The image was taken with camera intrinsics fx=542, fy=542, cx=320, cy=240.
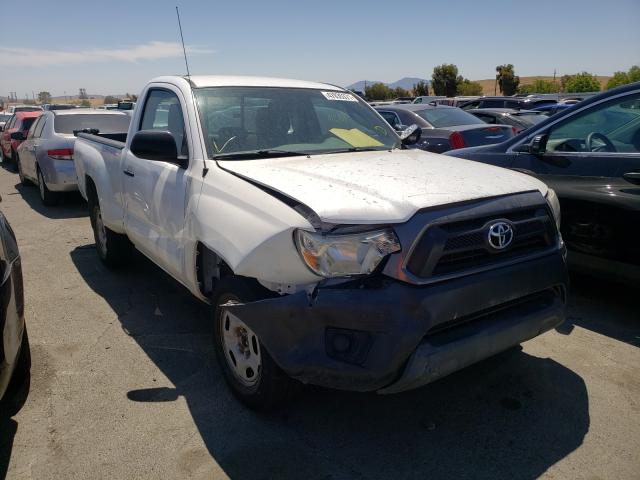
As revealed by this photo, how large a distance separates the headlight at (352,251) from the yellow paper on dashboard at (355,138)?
1.58 metres

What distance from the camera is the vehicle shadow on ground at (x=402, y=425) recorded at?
104 inches

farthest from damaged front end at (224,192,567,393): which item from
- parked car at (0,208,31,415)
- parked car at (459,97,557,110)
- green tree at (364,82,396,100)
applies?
green tree at (364,82,396,100)

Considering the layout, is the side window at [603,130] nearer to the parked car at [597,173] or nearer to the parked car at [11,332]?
the parked car at [597,173]

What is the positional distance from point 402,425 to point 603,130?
9.90 feet

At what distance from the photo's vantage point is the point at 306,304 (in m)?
2.50

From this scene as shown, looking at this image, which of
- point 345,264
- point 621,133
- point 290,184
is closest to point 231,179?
point 290,184

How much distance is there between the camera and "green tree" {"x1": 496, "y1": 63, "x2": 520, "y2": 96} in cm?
5622

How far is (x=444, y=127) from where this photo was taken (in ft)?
31.0

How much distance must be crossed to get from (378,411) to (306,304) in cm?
101

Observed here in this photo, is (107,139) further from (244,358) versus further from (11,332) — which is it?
(244,358)

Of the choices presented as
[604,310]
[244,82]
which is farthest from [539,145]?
[244,82]

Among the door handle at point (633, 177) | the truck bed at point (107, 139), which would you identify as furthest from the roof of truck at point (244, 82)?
the door handle at point (633, 177)

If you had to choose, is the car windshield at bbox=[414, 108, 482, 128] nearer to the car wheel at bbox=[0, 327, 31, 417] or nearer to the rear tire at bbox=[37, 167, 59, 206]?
the rear tire at bbox=[37, 167, 59, 206]

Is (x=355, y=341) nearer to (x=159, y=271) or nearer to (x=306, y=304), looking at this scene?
(x=306, y=304)
